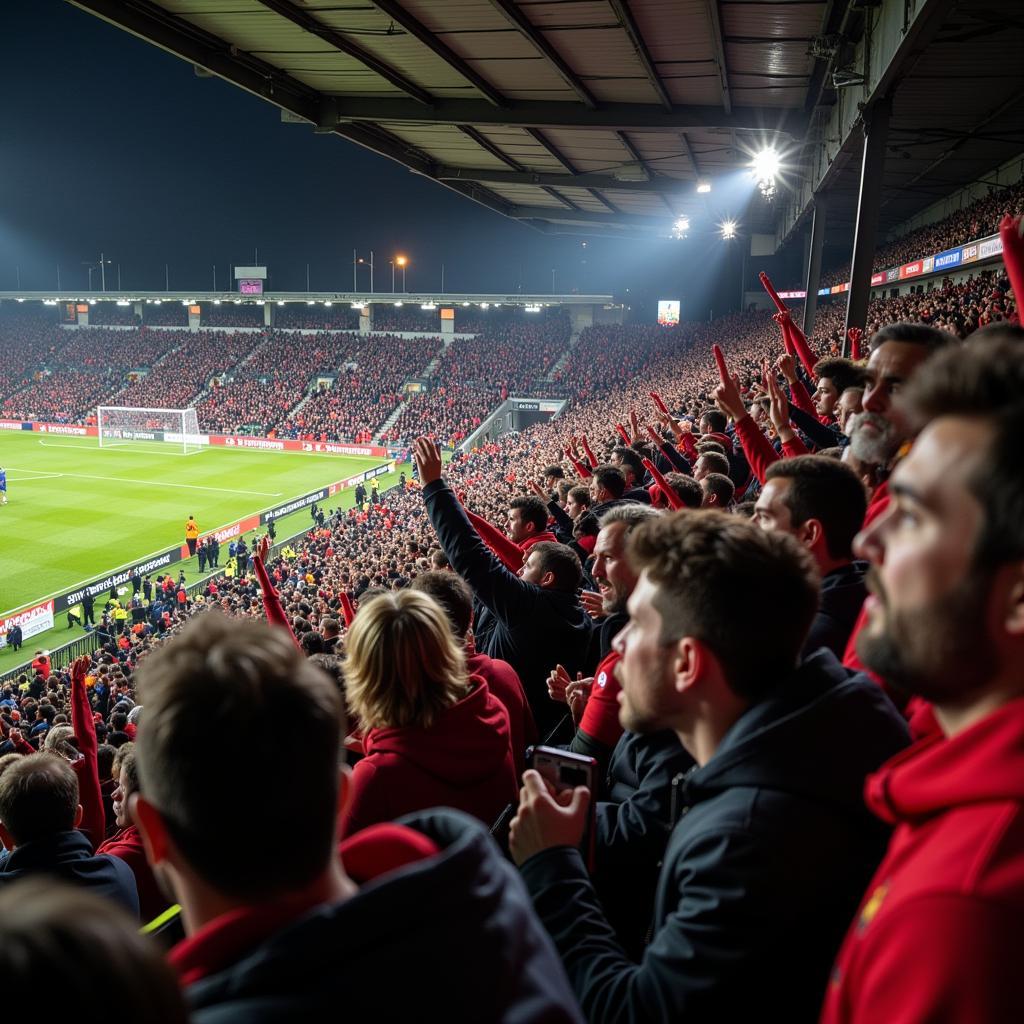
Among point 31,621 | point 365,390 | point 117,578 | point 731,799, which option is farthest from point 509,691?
point 365,390

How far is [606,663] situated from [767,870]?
5.55ft

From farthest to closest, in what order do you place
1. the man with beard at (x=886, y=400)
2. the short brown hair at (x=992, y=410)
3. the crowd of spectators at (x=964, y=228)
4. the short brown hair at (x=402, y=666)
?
the crowd of spectators at (x=964, y=228), the man with beard at (x=886, y=400), the short brown hair at (x=402, y=666), the short brown hair at (x=992, y=410)

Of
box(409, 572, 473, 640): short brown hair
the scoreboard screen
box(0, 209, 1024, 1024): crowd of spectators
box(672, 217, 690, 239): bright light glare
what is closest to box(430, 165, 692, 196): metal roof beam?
box(672, 217, 690, 239): bright light glare

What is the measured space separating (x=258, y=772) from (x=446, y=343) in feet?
187

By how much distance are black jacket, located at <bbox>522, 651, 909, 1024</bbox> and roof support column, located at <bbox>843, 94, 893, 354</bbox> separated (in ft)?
34.6

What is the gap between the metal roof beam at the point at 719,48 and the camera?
10.6 metres

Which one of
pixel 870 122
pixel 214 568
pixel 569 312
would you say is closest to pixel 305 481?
pixel 214 568

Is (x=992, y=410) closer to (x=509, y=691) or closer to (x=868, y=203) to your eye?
(x=509, y=691)

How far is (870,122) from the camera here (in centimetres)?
1053

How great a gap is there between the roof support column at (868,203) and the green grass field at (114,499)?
1839cm

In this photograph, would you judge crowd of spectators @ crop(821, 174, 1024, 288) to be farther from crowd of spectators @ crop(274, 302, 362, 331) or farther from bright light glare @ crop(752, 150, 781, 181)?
crowd of spectators @ crop(274, 302, 362, 331)

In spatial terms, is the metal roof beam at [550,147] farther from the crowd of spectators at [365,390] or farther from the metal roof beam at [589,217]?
the crowd of spectators at [365,390]

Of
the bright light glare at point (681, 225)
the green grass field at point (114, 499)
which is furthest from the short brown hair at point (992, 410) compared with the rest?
the bright light glare at point (681, 225)

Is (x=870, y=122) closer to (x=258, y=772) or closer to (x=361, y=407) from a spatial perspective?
(x=258, y=772)
